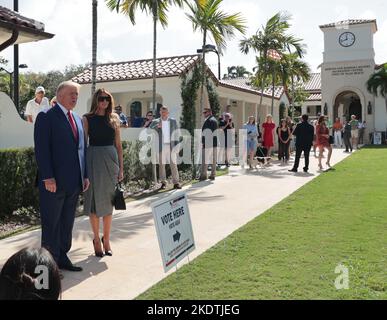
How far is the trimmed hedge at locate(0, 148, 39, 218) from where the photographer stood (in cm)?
730

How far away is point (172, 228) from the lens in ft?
14.5

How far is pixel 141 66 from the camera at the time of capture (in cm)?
1803

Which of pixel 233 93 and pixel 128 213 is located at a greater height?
pixel 233 93

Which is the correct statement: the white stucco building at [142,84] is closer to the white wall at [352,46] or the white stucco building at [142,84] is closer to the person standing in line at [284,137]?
the person standing in line at [284,137]

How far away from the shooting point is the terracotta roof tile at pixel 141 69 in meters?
15.9

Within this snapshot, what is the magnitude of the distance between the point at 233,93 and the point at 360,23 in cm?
1861

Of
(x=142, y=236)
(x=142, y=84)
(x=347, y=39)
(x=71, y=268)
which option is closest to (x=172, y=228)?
(x=71, y=268)

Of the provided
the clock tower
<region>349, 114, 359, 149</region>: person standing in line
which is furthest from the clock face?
<region>349, 114, 359, 149</region>: person standing in line

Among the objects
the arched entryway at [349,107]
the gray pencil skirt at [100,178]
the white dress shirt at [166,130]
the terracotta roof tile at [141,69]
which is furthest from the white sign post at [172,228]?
the arched entryway at [349,107]

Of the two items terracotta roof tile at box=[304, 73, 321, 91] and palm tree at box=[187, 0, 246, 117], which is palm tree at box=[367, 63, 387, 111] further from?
palm tree at box=[187, 0, 246, 117]

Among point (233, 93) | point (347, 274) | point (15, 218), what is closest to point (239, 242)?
point (347, 274)

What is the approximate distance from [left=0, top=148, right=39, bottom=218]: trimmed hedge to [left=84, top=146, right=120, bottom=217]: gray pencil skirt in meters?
2.72

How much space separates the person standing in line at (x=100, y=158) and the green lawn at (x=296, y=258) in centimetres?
125

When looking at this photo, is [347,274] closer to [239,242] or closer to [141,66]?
[239,242]
